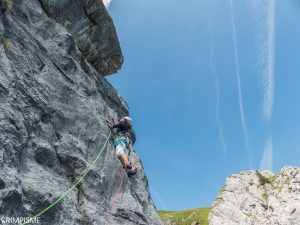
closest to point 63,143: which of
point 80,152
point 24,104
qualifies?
point 80,152

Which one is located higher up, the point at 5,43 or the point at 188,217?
the point at 188,217

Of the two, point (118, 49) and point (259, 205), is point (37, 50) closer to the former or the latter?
point (118, 49)

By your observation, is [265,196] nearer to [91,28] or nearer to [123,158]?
[91,28]

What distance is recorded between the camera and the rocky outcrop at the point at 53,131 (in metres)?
10.8

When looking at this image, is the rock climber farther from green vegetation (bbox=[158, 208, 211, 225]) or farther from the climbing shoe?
green vegetation (bbox=[158, 208, 211, 225])

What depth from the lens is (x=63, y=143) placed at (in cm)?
1395

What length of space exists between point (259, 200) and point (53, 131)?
528ft

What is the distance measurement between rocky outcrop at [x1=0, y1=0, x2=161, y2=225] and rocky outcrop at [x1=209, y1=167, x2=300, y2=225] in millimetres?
141537

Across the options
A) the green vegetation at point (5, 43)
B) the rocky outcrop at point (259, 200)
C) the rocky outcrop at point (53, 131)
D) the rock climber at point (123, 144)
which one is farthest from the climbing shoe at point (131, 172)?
the rocky outcrop at point (259, 200)

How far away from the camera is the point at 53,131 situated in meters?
13.9

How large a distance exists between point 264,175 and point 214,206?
35.3 meters

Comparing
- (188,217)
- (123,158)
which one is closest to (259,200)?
(188,217)

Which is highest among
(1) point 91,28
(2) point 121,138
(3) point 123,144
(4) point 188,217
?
(4) point 188,217

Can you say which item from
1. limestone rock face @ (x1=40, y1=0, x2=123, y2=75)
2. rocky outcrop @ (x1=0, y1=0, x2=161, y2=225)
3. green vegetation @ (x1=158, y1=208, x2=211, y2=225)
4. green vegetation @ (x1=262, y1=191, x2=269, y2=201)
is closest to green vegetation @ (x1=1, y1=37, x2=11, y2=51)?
rocky outcrop @ (x1=0, y1=0, x2=161, y2=225)
